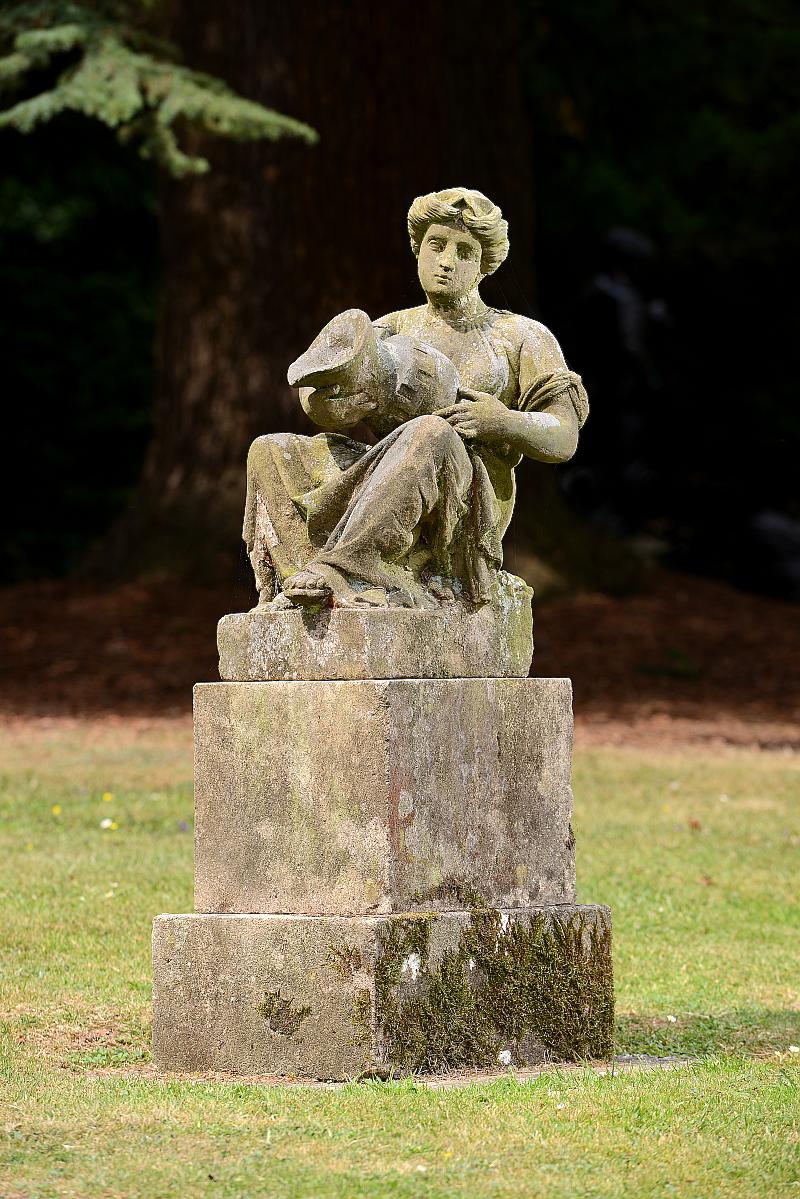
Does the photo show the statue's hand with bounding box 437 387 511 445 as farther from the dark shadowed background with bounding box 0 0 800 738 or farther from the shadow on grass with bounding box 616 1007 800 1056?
the dark shadowed background with bounding box 0 0 800 738

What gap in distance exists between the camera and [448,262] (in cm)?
654

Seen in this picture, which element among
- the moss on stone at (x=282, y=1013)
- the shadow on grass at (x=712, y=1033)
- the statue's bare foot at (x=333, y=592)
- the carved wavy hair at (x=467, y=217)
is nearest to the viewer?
the moss on stone at (x=282, y=1013)

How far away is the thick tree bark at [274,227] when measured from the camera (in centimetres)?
1675

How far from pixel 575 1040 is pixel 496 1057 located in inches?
13.4

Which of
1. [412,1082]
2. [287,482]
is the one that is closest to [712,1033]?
[412,1082]

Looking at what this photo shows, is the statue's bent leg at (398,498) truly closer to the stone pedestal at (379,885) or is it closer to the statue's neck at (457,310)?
the stone pedestal at (379,885)

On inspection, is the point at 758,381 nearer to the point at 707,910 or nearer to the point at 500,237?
the point at 707,910

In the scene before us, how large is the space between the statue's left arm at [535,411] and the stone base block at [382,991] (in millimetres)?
1422

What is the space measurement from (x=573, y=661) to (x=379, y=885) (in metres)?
9.79

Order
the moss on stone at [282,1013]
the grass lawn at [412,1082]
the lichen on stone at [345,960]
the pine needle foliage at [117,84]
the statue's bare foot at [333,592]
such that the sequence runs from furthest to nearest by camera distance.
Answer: the pine needle foliage at [117,84]
the statue's bare foot at [333,592]
the moss on stone at [282,1013]
the lichen on stone at [345,960]
the grass lawn at [412,1082]

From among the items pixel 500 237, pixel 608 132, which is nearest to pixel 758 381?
pixel 608 132

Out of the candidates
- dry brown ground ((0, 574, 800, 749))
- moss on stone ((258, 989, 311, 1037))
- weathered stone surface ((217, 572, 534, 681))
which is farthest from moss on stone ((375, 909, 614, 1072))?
dry brown ground ((0, 574, 800, 749))

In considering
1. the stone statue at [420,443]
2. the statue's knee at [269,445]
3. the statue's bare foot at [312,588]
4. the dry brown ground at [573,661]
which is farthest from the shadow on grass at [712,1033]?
the dry brown ground at [573,661]

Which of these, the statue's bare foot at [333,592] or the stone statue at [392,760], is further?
the statue's bare foot at [333,592]
